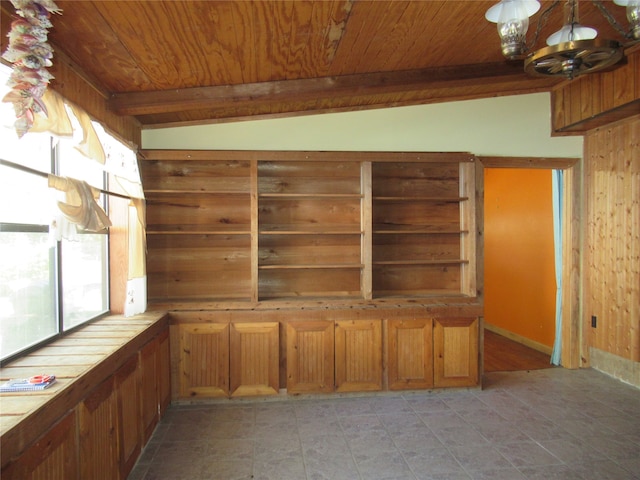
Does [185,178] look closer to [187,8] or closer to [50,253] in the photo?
[50,253]

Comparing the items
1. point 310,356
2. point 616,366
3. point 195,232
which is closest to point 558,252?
point 616,366

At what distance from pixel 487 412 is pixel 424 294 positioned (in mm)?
1135

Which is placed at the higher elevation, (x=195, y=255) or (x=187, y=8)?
(x=187, y=8)

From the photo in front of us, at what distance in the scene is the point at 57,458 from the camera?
150 centimetres

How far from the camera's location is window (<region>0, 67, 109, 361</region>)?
1779mm

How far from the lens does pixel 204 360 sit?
324cm

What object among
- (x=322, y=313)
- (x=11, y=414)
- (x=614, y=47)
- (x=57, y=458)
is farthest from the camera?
(x=322, y=313)

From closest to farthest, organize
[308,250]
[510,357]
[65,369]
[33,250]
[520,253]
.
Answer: [65,369]
[33,250]
[308,250]
[510,357]
[520,253]

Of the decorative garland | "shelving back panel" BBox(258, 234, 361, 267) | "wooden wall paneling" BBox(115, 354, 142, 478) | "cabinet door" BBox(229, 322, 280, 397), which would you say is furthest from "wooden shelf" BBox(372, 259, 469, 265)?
the decorative garland

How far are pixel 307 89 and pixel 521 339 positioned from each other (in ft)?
13.7

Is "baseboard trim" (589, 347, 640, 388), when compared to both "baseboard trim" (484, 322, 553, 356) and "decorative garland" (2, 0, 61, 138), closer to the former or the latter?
"baseboard trim" (484, 322, 553, 356)

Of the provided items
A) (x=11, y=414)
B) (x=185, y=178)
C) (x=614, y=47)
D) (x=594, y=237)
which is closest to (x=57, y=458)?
(x=11, y=414)

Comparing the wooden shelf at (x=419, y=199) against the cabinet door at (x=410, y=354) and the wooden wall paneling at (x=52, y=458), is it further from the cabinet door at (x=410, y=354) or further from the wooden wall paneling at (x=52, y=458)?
the wooden wall paneling at (x=52, y=458)

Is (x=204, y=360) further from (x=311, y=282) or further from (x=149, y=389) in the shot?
(x=311, y=282)
